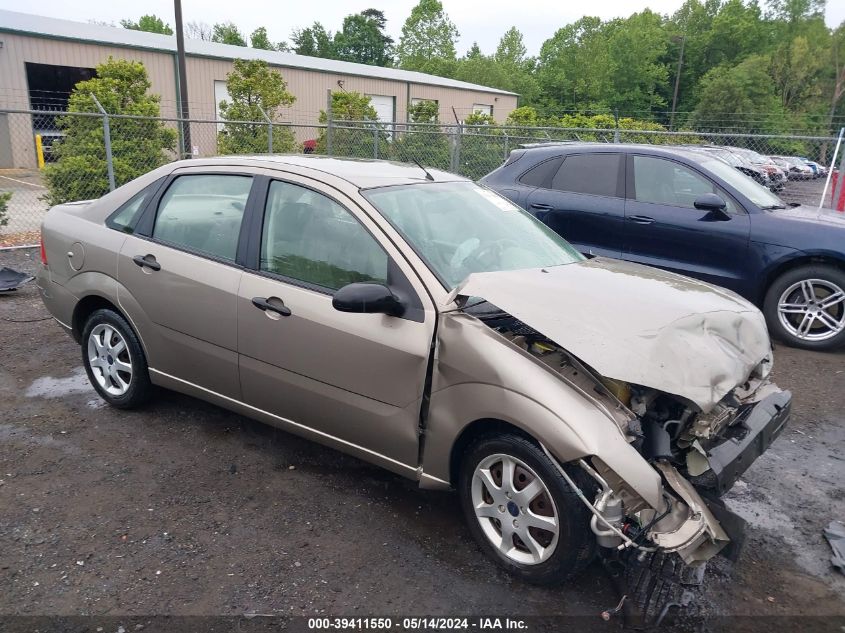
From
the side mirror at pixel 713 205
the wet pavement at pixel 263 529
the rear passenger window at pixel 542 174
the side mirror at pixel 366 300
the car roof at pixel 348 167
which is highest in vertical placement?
the car roof at pixel 348 167

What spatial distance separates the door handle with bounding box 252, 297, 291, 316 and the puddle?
83.1 inches

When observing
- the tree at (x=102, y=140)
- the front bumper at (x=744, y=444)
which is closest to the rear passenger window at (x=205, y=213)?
the front bumper at (x=744, y=444)

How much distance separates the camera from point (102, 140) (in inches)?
450

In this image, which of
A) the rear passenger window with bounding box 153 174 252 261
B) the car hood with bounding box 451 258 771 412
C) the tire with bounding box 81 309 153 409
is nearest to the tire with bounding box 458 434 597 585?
the car hood with bounding box 451 258 771 412

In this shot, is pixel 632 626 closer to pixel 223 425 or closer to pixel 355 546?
pixel 355 546

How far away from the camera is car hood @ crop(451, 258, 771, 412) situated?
2.56m

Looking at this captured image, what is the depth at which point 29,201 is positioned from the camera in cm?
1360

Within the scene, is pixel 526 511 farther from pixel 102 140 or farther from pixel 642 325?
pixel 102 140

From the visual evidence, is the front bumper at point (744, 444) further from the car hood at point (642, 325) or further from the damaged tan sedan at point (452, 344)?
the car hood at point (642, 325)

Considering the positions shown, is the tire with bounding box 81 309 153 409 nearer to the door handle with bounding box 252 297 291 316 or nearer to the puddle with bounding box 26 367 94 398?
the puddle with bounding box 26 367 94 398

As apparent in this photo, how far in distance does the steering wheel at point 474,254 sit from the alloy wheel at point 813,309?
12.6 feet

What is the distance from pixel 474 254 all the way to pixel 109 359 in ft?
8.54

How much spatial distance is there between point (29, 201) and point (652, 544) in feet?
48.2

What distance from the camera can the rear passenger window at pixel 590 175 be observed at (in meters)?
6.89
